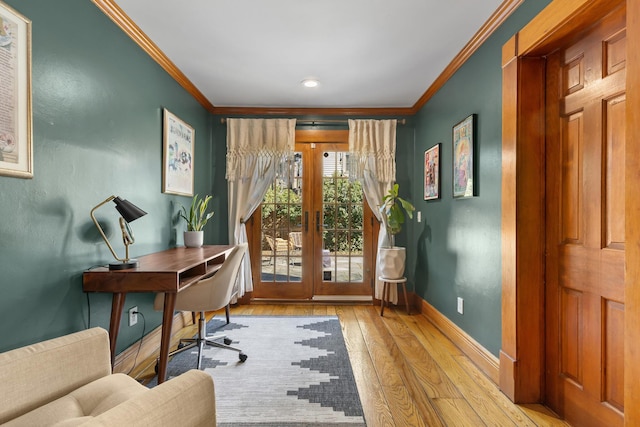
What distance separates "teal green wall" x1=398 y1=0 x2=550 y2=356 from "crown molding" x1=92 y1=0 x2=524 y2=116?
Result: 0.20 ft

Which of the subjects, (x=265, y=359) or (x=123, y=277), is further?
(x=265, y=359)

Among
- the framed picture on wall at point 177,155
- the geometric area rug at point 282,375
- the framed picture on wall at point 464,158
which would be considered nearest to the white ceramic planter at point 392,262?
the geometric area rug at point 282,375

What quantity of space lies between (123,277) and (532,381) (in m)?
2.46

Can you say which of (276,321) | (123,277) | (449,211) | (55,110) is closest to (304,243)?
(276,321)

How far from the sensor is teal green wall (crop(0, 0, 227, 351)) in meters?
1.65

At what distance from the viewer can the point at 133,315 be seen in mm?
2594

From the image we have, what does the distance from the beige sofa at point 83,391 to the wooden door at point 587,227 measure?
5.98 feet

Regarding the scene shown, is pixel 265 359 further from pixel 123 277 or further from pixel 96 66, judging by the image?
pixel 96 66

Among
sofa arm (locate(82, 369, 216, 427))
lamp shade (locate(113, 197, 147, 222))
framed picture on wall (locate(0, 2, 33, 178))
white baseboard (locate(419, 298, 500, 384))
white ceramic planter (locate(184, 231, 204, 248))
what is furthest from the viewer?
white ceramic planter (locate(184, 231, 204, 248))

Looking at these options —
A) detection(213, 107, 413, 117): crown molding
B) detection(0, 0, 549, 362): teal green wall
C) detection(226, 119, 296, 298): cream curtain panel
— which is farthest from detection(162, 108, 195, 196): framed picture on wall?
detection(213, 107, 413, 117): crown molding

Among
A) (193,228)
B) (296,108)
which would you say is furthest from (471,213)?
(193,228)

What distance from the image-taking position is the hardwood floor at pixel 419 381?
193 cm

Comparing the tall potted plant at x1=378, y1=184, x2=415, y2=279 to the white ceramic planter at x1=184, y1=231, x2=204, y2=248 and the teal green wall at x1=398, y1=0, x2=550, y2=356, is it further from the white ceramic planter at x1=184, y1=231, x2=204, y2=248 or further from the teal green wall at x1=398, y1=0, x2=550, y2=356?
the white ceramic planter at x1=184, y1=231, x2=204, y2=248

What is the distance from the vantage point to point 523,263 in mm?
2088
